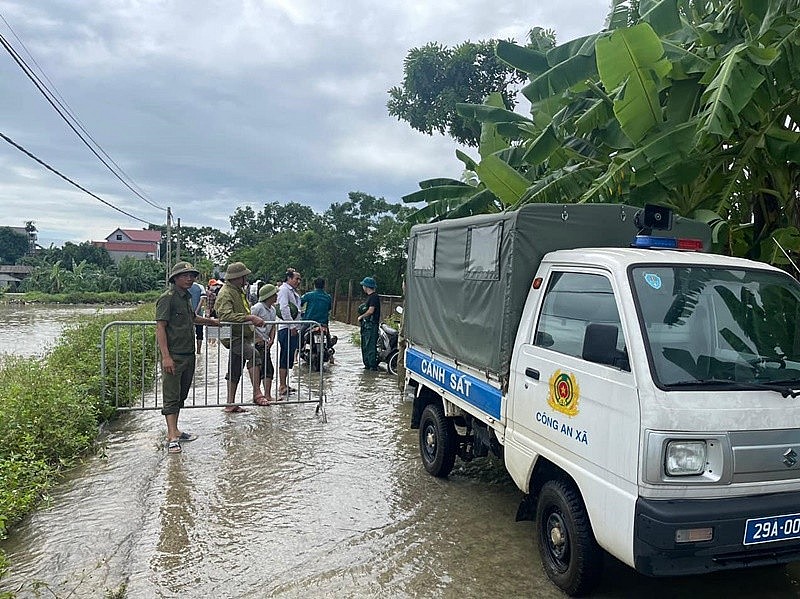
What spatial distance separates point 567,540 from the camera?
12.4 ft

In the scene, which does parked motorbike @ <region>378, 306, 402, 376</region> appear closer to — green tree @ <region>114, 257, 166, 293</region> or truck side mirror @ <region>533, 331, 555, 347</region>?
truck side mirror @ <region>533, 331, 555, 347</region>

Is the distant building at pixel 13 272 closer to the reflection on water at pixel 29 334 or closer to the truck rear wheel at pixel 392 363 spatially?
the reflection on water at pixel 29 334

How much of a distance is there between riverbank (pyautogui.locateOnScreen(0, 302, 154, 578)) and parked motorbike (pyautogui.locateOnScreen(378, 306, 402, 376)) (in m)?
5.11

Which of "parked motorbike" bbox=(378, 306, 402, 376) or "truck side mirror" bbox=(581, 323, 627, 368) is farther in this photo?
"parked motorbike" bbox=(378, 306, 402, 376)

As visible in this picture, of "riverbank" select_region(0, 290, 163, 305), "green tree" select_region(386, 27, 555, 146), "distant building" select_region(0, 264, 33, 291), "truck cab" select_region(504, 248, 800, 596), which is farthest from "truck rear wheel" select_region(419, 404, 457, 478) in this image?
"distant building" select_region(0, 264, 33, 291)

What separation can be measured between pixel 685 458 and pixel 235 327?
6.26m

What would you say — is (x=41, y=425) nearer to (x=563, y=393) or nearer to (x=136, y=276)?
(x=563, y=393)

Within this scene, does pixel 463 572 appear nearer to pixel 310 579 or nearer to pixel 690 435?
pixel 310 579

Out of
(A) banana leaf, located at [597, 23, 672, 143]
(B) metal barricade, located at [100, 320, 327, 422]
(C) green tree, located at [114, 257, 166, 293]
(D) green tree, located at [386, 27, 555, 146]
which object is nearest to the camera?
(A) banana leaf, located at [597, 23, 672, 143]

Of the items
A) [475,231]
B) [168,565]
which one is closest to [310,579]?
[168,565]

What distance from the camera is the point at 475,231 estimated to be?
5.17m

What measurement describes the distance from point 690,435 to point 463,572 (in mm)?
1892

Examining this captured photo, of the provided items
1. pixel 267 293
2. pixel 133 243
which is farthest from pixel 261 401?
pixel 133 243

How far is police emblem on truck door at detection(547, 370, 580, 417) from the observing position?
12.2ft
